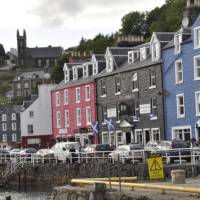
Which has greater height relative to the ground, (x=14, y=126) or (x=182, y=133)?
(x=14, y=126)

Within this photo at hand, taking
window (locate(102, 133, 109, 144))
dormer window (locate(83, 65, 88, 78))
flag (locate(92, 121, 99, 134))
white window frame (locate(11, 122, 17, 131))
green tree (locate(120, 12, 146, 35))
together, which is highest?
green tree (locate(120, 12, 146, 35))

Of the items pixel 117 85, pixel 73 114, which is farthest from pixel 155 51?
pixel 73 114

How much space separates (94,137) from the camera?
75.3m

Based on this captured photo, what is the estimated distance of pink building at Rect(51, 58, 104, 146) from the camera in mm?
75938

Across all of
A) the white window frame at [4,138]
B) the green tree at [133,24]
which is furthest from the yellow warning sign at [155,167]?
the green tree at [133,24]

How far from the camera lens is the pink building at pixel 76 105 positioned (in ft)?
249

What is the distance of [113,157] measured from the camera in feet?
147

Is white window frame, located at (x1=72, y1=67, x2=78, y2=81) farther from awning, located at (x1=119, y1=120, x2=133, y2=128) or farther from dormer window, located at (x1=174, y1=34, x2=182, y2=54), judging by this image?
dormer window, located at (x1=174, y1=34, x2=182, y2=54)

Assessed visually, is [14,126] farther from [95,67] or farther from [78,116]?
[95,67]

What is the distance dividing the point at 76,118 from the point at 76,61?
1338 centimetres

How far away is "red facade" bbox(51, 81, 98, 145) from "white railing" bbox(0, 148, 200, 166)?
11.9 m

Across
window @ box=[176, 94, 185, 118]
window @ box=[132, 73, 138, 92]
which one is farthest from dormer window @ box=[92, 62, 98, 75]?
window @ box=[176, 94, 185, 118]

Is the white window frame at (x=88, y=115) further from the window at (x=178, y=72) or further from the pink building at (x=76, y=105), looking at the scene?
the window at (x=178, y=72)

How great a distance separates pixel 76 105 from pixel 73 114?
1250mm
